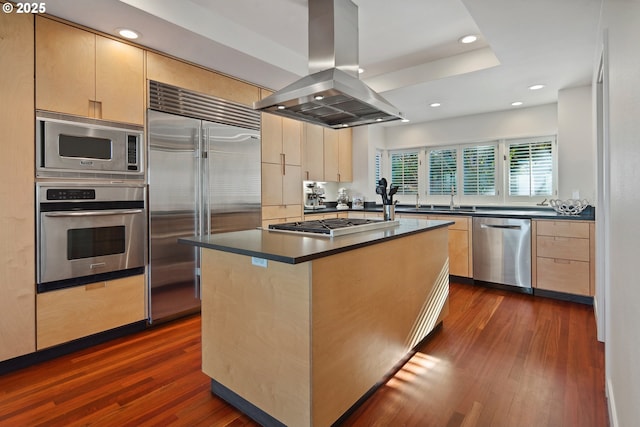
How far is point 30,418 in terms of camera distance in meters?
1.73

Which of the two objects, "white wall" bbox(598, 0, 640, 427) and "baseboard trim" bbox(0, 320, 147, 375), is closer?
"white wall" bbox(598, 0, 640, 427)

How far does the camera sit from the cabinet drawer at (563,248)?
11.2 feet

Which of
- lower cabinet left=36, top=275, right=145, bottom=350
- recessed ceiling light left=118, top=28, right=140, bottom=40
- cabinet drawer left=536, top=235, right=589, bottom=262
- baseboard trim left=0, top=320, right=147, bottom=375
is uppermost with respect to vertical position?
recessed ceiling light left=118, top=28, right=140, bottom=40

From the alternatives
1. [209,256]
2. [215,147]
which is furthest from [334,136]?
[209,256]

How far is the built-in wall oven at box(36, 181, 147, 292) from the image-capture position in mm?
2322

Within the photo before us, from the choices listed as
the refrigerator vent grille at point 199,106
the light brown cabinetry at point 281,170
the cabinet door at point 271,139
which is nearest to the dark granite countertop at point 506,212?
the light brown cabinetry at point 281,170

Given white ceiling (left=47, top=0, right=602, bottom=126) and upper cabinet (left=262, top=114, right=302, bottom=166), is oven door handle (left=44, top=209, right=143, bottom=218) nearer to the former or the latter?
white ceiling (left=47, top=0, right=602, bottom=126)

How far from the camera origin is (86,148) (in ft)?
8.21

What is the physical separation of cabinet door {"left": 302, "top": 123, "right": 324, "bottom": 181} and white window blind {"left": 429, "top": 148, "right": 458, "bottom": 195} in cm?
191

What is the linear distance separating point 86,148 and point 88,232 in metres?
0.63

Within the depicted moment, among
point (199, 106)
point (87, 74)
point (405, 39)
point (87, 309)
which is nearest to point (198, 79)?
point (199, 106)

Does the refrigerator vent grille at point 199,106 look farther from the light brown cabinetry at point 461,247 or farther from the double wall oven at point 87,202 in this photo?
the light brown cabinetry at point 461,247

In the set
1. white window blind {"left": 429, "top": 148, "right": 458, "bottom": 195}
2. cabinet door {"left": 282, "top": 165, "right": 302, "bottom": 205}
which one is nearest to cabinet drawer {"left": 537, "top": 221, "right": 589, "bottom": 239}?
white window blind {"left": 429, "top": 148, "right": 458, "bottom": 195}

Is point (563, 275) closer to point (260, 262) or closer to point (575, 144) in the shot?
point (575, 144)
